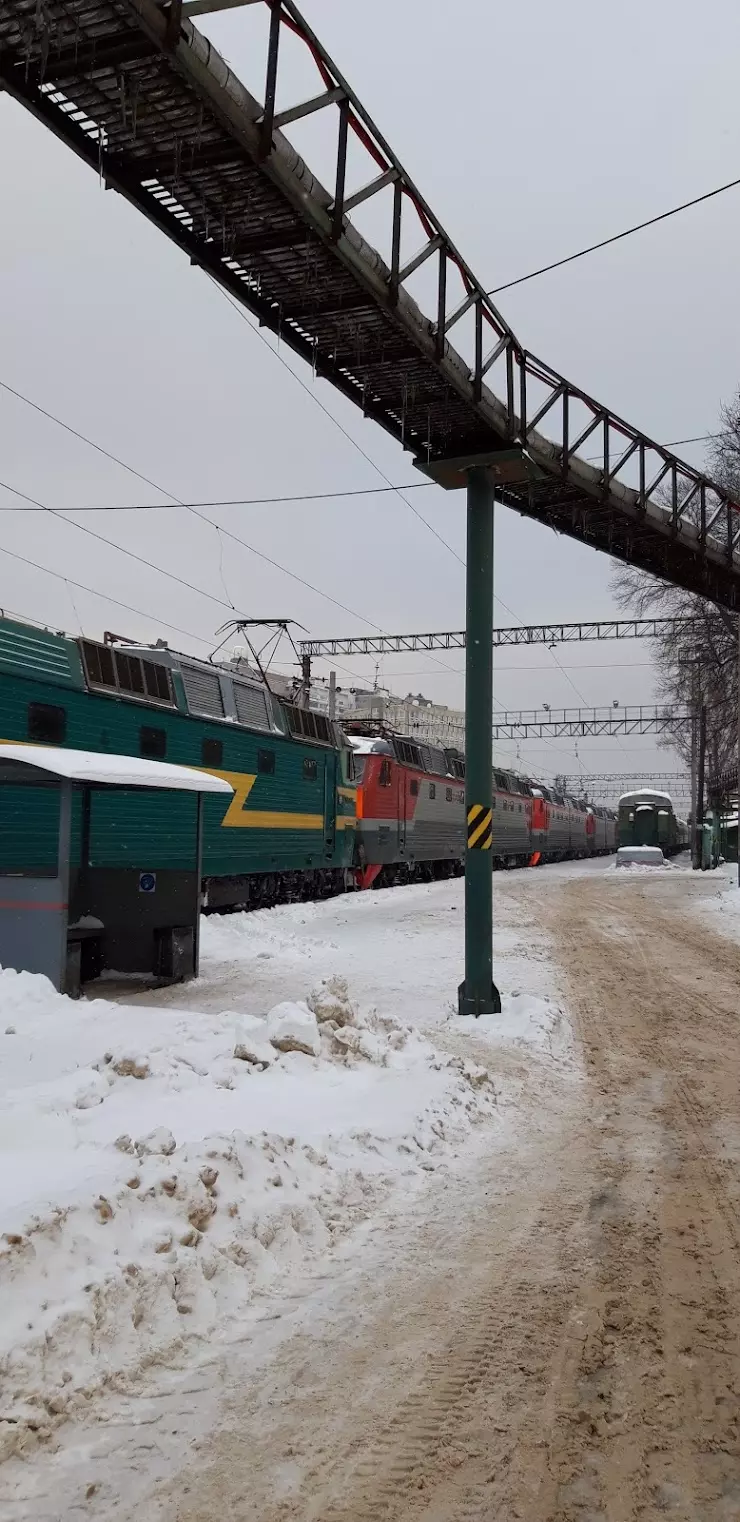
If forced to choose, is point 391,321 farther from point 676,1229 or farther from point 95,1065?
point 676,1229

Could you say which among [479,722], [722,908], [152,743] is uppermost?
[152,743]

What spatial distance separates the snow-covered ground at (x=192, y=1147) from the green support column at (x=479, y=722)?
758 mm

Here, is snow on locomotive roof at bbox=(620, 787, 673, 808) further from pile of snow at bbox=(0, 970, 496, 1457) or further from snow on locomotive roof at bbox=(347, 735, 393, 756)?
pile of snow at bbox=(0, 970, 496, 1457)

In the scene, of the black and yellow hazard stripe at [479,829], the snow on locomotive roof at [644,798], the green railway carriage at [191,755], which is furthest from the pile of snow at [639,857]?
the black and yellow hazard stripe at [479,829]

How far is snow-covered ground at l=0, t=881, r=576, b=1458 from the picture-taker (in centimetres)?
348

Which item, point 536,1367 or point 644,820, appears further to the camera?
point 644,820

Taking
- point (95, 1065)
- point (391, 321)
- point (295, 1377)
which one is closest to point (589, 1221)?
point (295, 1377)

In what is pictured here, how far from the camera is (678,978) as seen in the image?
12219mm

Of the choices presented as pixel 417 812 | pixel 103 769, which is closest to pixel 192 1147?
pixel 103 769

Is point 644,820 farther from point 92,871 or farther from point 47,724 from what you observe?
point 92,871

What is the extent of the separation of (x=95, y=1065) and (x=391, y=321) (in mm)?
5872

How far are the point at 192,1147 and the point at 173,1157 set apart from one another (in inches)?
5.7

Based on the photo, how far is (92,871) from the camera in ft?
36.2

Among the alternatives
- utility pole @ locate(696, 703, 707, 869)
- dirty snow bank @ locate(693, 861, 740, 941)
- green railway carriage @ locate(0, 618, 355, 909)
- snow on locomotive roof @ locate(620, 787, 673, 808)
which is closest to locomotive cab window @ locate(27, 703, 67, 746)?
green railway carriage @ locate(0, 618, 355, 909)
